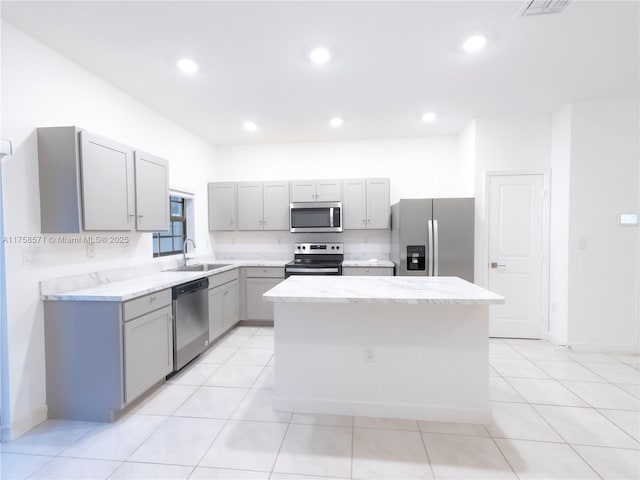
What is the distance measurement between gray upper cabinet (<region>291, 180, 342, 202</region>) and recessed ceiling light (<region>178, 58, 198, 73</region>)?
7.00 feet

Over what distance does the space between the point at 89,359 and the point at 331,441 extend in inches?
72.0

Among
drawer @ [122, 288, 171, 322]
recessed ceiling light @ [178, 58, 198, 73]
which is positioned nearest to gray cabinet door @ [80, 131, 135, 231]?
drawer @ [122, 288, 171, 322]

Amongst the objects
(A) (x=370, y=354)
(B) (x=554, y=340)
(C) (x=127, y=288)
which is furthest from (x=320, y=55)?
(B) (x=554, y=340)

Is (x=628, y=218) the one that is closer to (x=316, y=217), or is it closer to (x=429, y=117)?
(x=429, y=117)

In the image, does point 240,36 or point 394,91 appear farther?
point 394,91

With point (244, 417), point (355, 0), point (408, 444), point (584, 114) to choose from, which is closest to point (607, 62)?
point (584, 114)

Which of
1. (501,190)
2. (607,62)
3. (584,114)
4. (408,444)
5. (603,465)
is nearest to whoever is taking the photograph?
(603,465)

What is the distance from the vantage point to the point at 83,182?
2232mm

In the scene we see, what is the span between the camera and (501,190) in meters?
3.83

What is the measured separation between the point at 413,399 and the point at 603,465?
3.54 feet

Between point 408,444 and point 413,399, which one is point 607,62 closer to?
point 413,399

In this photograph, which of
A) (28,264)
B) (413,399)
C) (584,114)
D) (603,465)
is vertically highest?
(584,114)

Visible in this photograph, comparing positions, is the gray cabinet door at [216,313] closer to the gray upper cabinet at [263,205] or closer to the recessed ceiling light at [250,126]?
the gray upper cabinet at [263,205]

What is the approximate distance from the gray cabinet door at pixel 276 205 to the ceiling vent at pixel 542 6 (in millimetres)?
3250
